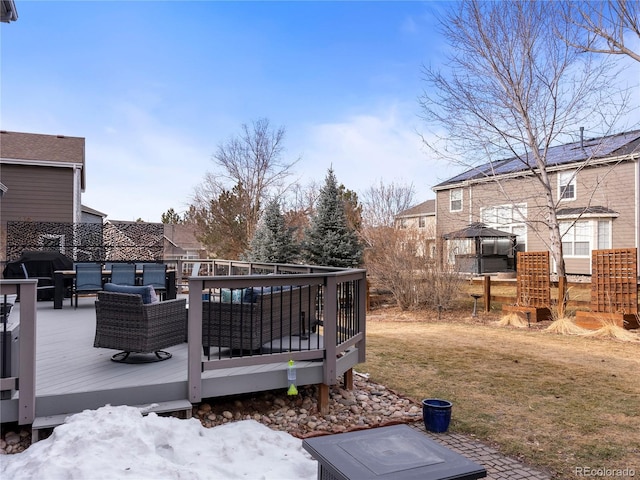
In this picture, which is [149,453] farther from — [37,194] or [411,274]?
[37,194]

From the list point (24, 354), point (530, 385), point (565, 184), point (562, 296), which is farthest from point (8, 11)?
point (565, 184)

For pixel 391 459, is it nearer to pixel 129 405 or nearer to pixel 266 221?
pixel 129 405

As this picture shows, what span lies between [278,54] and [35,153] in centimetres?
923

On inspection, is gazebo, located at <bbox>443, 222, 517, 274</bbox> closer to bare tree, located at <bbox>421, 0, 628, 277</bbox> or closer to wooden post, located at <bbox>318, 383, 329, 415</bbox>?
bare tree, located at <bbox>421, 0, 628, 277</bbox>

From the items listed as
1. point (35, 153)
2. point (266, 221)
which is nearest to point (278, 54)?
point (266, 221)

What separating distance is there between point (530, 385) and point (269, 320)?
3.50 meters

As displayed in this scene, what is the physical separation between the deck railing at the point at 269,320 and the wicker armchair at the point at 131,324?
1.41 ft

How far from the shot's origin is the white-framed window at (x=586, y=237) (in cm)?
1856

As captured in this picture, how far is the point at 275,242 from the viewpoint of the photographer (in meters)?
16.0

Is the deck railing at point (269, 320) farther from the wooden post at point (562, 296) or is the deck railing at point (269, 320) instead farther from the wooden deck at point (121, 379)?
the wooden post at point (562, 296)

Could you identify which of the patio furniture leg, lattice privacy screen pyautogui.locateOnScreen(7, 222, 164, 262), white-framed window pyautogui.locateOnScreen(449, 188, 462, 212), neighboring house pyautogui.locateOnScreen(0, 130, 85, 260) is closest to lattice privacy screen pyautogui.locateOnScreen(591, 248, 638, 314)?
the patio furniture leg

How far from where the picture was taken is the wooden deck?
3.75m

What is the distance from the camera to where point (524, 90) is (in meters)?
12.7

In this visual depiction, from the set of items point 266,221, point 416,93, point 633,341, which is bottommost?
point 633,341
